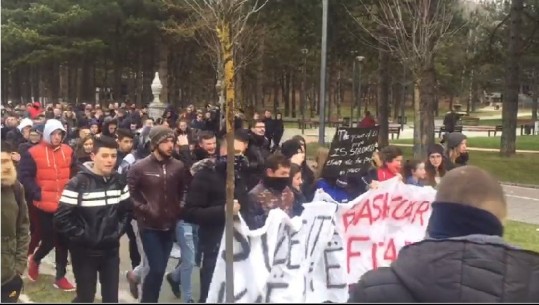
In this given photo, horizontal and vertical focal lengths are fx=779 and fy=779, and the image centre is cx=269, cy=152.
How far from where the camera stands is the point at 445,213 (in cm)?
246

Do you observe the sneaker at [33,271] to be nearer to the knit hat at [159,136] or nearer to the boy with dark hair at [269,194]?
the knit hat at [159,136]

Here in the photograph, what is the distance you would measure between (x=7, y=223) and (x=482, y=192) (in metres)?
3.67

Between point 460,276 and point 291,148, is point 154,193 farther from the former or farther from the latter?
point 460,276

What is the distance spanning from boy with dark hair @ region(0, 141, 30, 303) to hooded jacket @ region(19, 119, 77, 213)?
7.81 feet

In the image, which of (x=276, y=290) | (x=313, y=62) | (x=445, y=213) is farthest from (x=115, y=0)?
(x=445, y=213)

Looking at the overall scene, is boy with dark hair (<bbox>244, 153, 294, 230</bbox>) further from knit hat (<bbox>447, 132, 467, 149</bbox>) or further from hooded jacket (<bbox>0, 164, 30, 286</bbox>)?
knit hat (<bbox>447, 132, 467, 149</bbox>)

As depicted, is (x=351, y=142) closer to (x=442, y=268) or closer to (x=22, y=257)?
(x=22, y=257)

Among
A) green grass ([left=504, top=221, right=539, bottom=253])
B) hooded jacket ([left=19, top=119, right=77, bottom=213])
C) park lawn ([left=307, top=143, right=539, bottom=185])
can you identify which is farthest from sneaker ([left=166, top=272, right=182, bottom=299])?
park lawn ([left=307, top=143, right=539, bottom=185])

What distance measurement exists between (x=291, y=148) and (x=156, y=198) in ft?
6.96

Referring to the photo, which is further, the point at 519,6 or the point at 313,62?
the point at 313,62

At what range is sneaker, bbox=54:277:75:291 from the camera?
764 centimetres

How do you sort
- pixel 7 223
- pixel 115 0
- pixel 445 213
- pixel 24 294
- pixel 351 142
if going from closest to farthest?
pixel 445 213 → pixel 7 223 → pixel 24 294 → pixel 351 142 → pixel 115 0

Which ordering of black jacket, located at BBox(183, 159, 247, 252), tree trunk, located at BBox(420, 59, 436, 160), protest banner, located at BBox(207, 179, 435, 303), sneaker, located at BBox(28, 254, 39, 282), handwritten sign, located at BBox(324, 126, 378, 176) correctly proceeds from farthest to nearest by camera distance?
tree trunk, located at BBox(420, 59, 436, 160)
handwritten sign, located at BBox(324, 126, 378, 176)
sneaker, located at BBox(28, 254, 39, 282)
black jacket, located at BBox(183, 159, 247, 252)
protest banner, located at BBox(207, 179, 435, 303)

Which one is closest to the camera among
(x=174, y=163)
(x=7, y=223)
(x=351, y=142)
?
(x=7, y=223)
